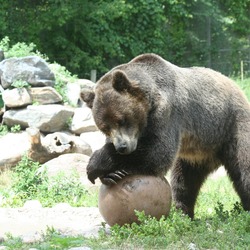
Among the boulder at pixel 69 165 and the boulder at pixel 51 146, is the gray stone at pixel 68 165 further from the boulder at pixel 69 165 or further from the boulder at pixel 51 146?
the boulder at pixel 51 146

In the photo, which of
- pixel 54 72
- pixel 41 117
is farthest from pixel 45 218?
pixel 54 72

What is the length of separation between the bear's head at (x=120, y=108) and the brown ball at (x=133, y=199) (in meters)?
0.36

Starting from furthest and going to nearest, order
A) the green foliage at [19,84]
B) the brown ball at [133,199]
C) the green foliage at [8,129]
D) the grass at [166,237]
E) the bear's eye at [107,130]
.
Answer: the green foliage at [19,84] < the green foliage at [8,129] < the bear's eye at [107,130] < the brown ball at [133,199] < the grass at [166,237]

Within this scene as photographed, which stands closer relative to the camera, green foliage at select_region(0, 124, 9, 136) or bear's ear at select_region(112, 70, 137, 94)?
bear's ear at select_region(112, 70, 137, 94)

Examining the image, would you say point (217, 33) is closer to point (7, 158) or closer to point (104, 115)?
point (7, 158)

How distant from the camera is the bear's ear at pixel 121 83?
20.4 feet

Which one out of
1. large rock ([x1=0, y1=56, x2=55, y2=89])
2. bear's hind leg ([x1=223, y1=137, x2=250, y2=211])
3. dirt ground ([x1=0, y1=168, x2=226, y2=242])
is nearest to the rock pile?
large rock ([x1=0, y1=56, x2=55, y2=89])

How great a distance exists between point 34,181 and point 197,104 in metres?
3.72

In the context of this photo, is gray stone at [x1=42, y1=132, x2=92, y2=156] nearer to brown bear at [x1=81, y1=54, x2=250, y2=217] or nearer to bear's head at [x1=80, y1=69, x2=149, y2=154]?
brown bear at [x1=81, y1=54, x2=250, y2=217]

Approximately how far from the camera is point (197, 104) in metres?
7.11

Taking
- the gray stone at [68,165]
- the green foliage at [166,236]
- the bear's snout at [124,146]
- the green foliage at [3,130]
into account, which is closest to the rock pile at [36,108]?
the green foliage at [3,130]

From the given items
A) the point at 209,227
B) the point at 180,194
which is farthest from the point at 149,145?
the point at 180,194

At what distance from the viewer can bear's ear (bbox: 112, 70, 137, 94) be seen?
245 inches

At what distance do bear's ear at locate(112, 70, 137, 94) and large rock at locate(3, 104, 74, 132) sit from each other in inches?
265
